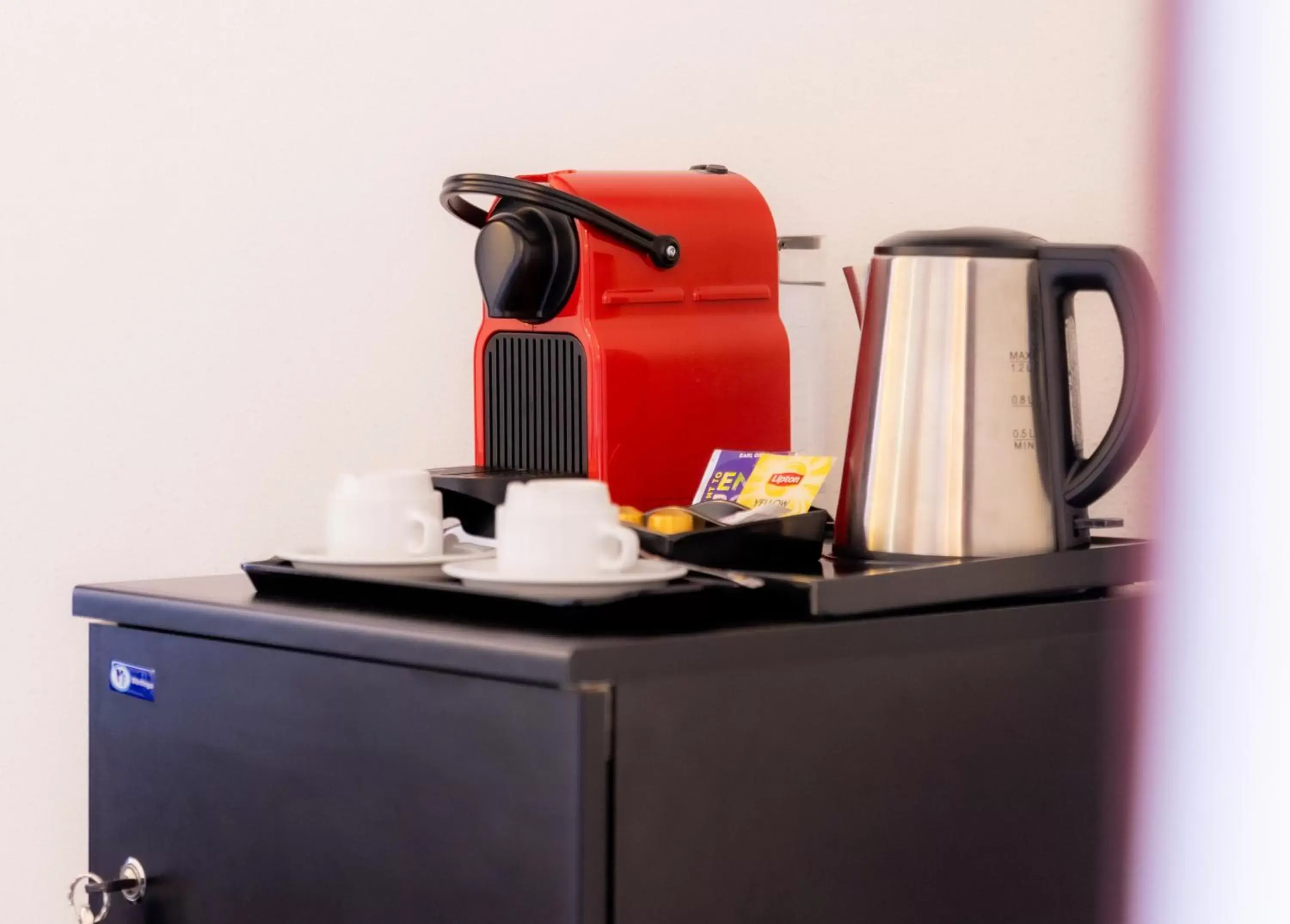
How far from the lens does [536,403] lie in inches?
38.7

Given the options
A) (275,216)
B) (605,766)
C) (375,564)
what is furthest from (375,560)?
(275,216)

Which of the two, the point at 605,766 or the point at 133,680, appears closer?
the point at 605,766

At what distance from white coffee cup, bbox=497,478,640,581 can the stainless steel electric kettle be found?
0.19 m

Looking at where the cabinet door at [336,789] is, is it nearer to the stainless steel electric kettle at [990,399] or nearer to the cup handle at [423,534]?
the cup handle at [423,534]

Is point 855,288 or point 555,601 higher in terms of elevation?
point 855,288

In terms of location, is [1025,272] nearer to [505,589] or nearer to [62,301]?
[505,589]

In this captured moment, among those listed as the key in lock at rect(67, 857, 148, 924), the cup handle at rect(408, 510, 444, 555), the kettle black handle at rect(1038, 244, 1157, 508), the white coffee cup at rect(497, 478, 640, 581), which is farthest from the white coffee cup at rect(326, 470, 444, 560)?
the kettle black handle at rect(1038, 244, 1157, 508)

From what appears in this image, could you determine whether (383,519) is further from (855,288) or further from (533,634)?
(855,288)

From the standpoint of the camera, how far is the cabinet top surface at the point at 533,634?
26.9 inches

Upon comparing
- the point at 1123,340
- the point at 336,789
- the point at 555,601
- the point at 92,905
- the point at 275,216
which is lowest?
the point at 92,905

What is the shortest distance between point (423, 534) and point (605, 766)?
24cm

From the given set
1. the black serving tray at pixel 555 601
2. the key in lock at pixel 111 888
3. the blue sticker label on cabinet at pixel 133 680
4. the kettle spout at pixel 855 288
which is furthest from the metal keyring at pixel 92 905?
the kettle spout at pixel 855 288

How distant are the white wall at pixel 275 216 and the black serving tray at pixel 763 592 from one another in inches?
13.8

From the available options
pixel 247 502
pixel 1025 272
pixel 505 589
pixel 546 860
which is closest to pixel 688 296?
pixel 1025 272
